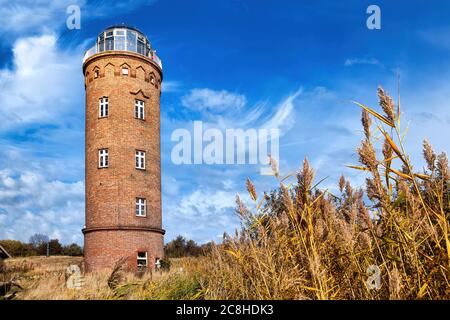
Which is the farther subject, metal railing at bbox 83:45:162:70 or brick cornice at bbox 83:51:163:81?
metal railing at bbox 83:45:162:70

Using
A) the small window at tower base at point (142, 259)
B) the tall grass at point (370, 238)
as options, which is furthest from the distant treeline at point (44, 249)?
the tall grass at point (370, 238)

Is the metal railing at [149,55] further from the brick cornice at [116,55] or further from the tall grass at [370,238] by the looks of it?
the tall grass at [370,238]

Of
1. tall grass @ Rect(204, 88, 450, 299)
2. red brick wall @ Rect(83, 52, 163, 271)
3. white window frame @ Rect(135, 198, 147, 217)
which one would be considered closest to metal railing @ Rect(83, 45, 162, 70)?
red brick wall @ Rect(83, 52, 163, 271)

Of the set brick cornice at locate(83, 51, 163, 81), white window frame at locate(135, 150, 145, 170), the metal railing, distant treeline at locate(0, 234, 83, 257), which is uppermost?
the metal railing

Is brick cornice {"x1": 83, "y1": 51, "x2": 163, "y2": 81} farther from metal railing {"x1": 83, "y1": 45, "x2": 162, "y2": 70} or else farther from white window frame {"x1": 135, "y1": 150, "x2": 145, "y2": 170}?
white window frame {"x1": 135, "y1": 150, "x2": 145, "y2": 170}

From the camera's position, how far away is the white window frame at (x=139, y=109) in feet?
72.0

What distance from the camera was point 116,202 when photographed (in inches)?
806

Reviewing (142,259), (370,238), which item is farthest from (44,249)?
(370,238)

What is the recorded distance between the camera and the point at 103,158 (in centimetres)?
2106

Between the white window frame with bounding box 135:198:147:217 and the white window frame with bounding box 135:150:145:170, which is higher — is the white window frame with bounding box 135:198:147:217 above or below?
below

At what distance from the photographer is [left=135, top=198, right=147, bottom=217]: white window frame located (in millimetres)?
21078

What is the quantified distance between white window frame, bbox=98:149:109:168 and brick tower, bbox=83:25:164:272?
0.16 feet

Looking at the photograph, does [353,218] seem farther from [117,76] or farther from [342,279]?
[117,76]
